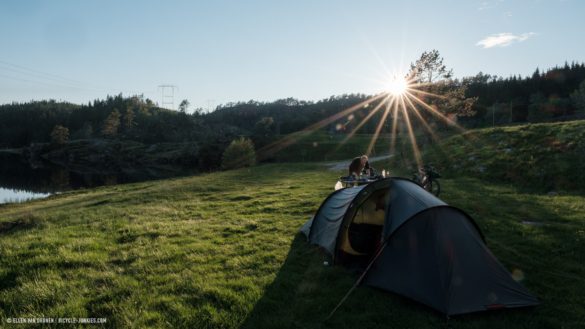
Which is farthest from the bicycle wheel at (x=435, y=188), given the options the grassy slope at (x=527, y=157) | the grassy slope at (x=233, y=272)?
the grassy slope at (x=527, y=157)

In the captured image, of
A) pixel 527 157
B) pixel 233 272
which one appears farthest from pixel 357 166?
pixel 527 157

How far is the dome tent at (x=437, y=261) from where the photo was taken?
702cm

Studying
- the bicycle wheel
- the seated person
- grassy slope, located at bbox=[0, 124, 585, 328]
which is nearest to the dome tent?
grassy slope, located at bbox=[0, 124, 585, 328]

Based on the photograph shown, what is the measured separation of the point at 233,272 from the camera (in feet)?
29.6

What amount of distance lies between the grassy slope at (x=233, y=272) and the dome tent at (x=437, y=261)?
11.1 inches

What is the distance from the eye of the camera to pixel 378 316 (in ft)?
22.4

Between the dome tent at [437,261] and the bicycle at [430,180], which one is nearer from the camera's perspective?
the dome tent at [437,261]

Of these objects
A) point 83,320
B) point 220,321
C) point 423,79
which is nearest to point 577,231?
point 220,321

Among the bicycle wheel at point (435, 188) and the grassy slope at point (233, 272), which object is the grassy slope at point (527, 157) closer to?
the grassy slope at point (233, 272)

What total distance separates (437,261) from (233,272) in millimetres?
5082

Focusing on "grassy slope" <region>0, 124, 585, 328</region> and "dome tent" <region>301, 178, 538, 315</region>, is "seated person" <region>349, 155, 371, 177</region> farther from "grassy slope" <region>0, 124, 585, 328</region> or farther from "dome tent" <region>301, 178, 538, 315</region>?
"dome tent" <region>301, 178, 538, 315</region>

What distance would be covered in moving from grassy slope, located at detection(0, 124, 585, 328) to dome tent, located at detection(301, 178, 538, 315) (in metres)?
0.28

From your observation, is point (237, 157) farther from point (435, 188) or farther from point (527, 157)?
point (527, 157)

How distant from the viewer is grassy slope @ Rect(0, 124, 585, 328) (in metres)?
6.74
